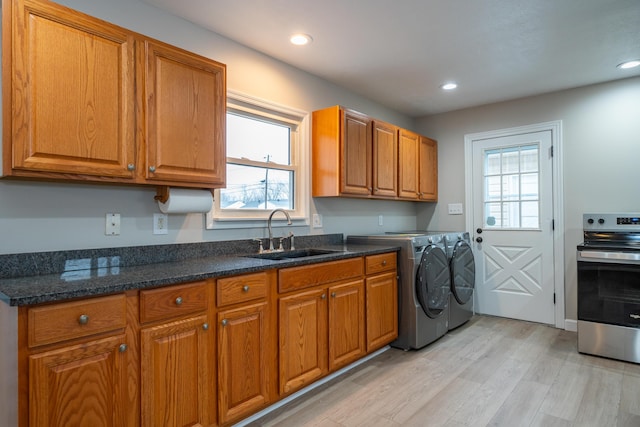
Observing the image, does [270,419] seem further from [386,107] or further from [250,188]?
[386,107]

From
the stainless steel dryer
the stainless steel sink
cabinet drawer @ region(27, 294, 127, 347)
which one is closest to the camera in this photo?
cabinet drawer @ region(27, 294, 127, 347)

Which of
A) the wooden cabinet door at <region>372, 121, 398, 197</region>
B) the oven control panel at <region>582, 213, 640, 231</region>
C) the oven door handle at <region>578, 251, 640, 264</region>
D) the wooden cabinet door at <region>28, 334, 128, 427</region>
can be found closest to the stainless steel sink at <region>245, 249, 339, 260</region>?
the wooden cabinet door at <region>372, 121, 398, 197</region>

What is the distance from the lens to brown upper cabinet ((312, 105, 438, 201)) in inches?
122

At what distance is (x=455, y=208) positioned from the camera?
447 cm

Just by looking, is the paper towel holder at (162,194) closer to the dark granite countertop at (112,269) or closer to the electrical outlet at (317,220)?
the dark granite countertop at (112,269)

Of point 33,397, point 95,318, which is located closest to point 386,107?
point 95,318

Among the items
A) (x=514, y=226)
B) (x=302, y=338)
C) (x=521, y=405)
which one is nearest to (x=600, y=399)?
(x=521, y=405)

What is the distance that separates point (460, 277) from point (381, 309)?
1166mm

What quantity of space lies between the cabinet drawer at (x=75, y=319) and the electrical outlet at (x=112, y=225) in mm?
650

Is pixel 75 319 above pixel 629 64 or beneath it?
beneath

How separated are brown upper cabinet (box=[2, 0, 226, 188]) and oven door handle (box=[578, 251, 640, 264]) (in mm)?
2961

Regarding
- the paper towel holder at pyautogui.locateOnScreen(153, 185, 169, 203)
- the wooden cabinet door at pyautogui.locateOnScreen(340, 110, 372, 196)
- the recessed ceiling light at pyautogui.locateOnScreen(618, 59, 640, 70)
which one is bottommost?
the paper towel holder at pyautogui.locateOnScreen(153, 185, 169, 203)

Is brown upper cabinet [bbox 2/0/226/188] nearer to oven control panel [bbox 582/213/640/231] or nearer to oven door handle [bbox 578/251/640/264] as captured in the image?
oven door handle [bbox 578/251/640/264]

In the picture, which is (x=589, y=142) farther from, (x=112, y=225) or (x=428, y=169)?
(x=112, y=225)
